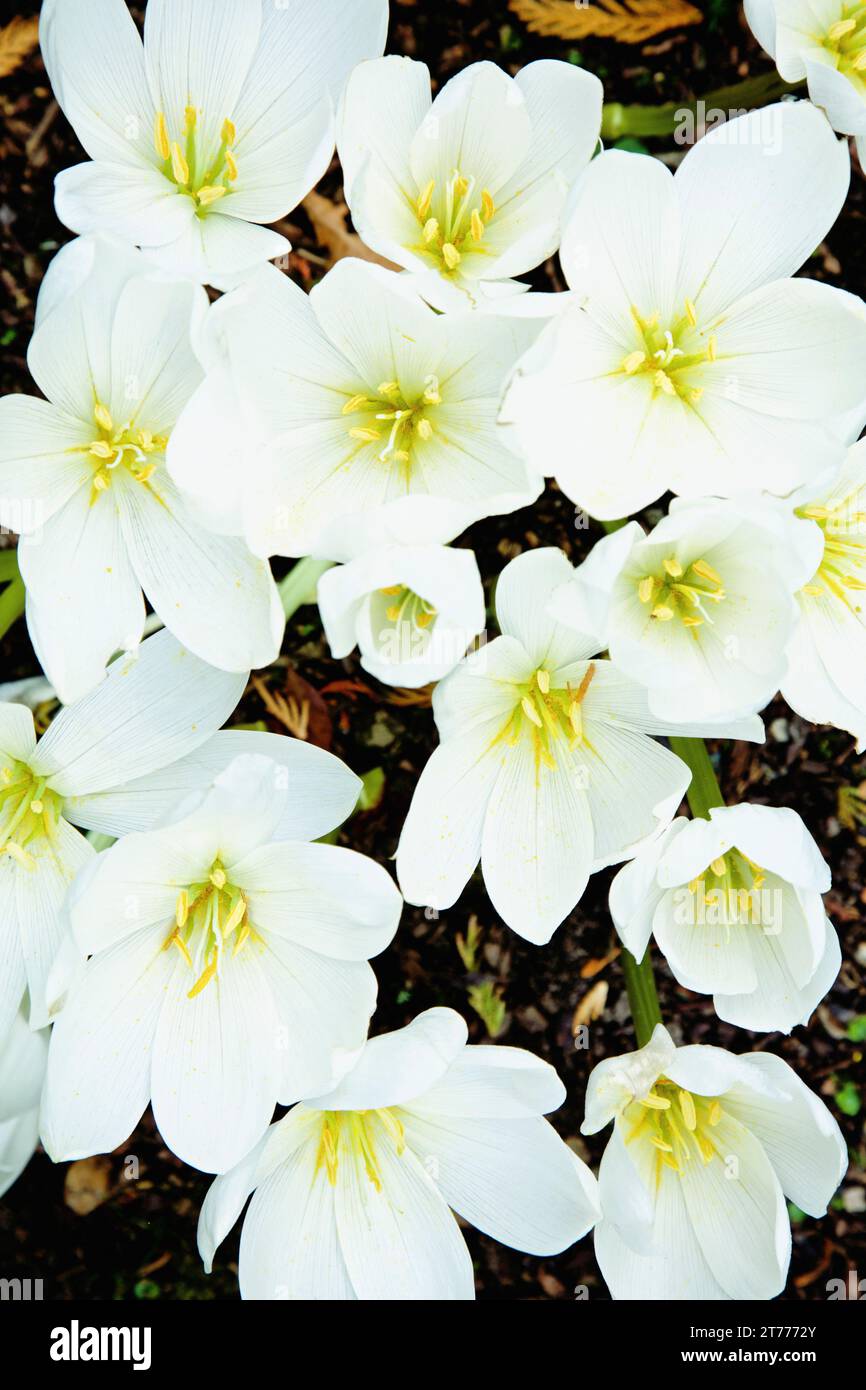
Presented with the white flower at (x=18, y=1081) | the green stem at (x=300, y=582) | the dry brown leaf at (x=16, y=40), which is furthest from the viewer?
the dry brown leaf at (x=16, y=40)

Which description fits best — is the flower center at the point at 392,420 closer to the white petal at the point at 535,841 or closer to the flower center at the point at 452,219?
the flower center at the point at 452,219

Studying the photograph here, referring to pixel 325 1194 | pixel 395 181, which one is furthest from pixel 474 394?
pixel 325 1194

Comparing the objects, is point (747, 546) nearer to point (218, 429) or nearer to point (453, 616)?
point (453, 616)

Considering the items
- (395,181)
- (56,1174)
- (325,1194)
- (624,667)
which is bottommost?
(56,1174)

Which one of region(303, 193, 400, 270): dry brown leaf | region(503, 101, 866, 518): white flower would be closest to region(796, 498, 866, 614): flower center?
region(503, 101, 866, 518): white flower

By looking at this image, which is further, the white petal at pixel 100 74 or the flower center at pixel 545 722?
the flower center at pixel 545 722

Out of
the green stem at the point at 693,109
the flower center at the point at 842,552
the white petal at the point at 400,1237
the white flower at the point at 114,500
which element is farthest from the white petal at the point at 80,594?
the green stem at the point at 693,109
